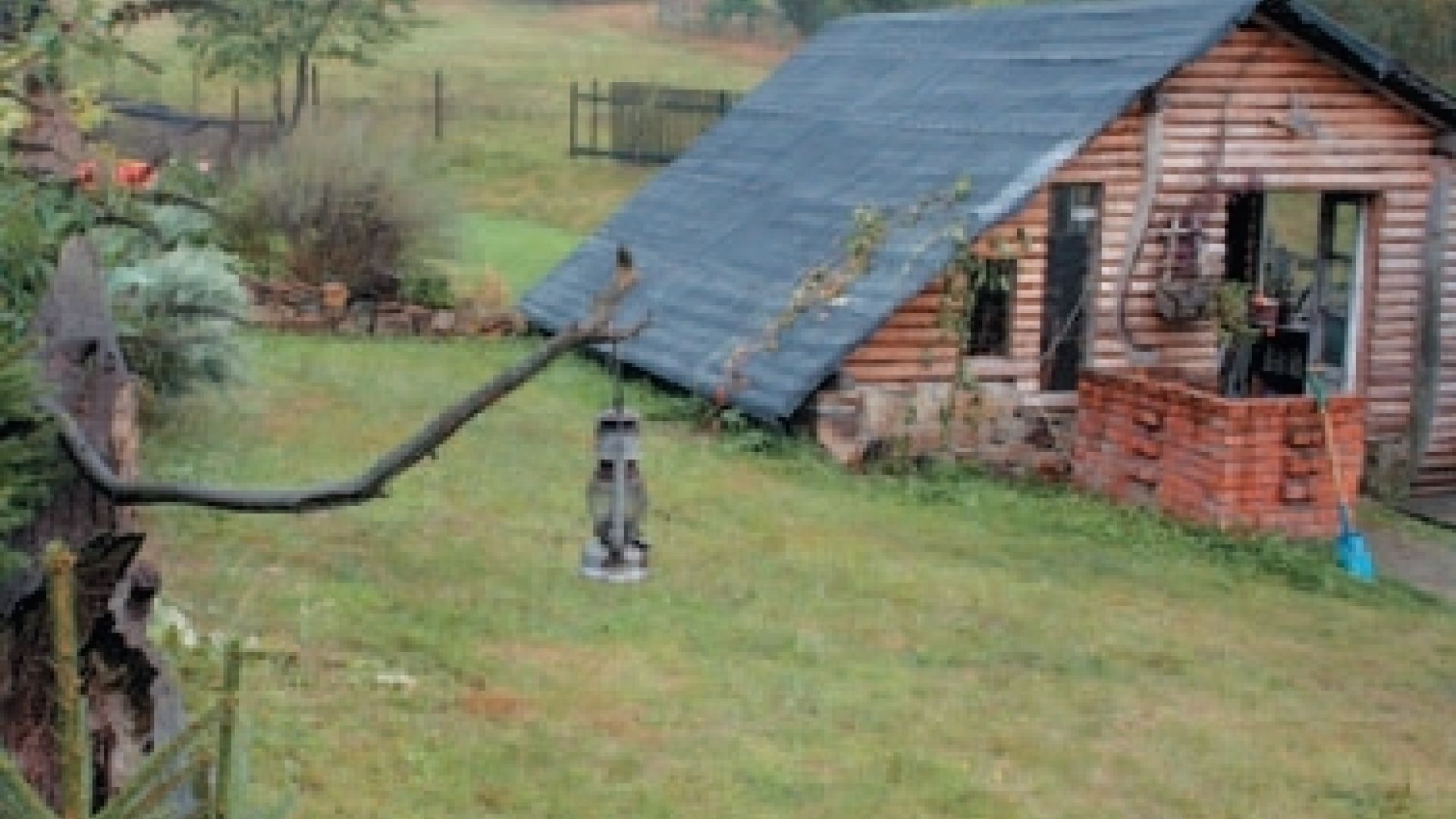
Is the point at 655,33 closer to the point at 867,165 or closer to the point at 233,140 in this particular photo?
the point at 233,140

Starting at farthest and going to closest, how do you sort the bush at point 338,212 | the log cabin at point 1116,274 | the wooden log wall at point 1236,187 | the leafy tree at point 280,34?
1. the leafy tree at point 280,34
2. the bush at point 338,212
3. the wooden log wall at point 1236,187
4. the log cabin at point 1116,274

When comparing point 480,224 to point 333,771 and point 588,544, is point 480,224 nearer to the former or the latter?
point 588,544

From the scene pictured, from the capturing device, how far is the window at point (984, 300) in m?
13.0

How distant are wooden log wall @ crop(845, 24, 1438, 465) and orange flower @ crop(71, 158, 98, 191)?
5718 mm

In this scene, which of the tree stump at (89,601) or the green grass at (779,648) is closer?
the tree stump at (89,601)

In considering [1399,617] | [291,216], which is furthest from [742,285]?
[1399,617]

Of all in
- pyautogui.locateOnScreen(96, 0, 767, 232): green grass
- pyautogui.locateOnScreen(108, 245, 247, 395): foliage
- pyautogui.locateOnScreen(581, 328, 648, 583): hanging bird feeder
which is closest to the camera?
pyautogui.locateOnScreen(581, 328, 648, 583): hanging bird feeder

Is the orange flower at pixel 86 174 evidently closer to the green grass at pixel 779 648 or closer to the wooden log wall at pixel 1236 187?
the green grass at pixel 779 648

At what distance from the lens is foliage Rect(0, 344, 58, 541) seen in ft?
11.3

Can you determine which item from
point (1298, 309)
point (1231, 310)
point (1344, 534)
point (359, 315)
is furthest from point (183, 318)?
point (1298, 309)

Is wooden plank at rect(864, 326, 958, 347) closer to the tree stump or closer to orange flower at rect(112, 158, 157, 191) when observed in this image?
orange flower at rect(112, 158, 157, 191)

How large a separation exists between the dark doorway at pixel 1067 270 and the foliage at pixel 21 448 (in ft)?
35.4

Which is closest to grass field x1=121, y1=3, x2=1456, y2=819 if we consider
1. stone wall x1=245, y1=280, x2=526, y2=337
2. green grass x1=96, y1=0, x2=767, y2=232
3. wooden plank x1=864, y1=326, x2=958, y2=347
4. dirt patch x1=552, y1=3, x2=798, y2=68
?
wooden plank x1=864, y1=326, x2=958, y2=347

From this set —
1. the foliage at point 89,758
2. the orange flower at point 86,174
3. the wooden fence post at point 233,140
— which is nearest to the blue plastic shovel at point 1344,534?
the orange flower at point 86,174
